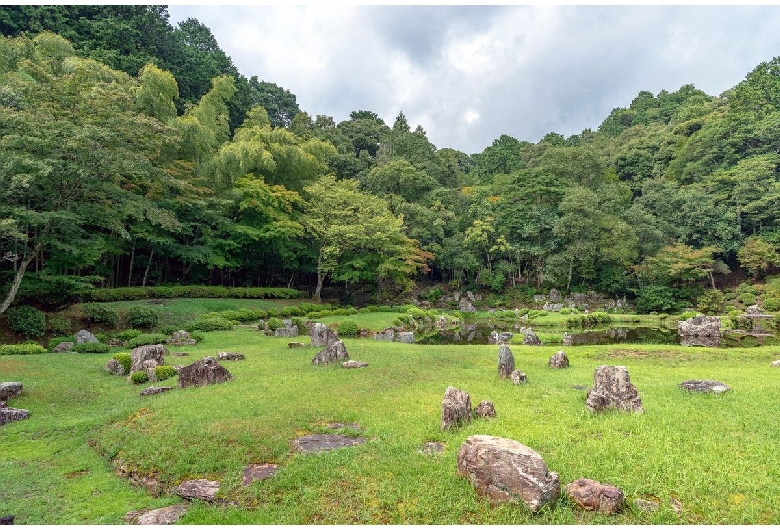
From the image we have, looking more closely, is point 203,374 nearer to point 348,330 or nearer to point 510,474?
point 510,474

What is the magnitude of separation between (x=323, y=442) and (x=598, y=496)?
4.02m

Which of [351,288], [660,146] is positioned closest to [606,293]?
[351,288]

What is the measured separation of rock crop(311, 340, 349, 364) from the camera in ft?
43.5

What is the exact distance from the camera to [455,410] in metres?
7.29

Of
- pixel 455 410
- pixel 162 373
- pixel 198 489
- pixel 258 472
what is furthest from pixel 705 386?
pixel 162 373

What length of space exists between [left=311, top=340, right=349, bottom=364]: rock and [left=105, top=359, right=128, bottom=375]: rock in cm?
579

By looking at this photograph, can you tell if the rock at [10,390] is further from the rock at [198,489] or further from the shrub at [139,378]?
the rock at [198,489]

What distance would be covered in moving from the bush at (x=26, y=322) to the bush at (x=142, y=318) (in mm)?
3608

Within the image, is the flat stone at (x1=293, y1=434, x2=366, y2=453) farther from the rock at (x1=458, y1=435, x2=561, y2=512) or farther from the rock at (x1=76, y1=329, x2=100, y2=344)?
the rock at (x1=76, y1=329, x2=100, y2=344)

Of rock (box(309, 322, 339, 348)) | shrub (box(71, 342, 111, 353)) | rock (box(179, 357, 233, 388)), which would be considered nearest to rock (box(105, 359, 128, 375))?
rock (box(179, 357, 233, 388))

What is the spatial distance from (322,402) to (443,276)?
40.6 meters

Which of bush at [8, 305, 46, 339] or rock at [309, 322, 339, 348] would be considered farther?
bush at [8, 305, 46, 339]

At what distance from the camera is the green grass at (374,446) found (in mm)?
5027

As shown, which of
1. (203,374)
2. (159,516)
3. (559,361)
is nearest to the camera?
(159,516)
